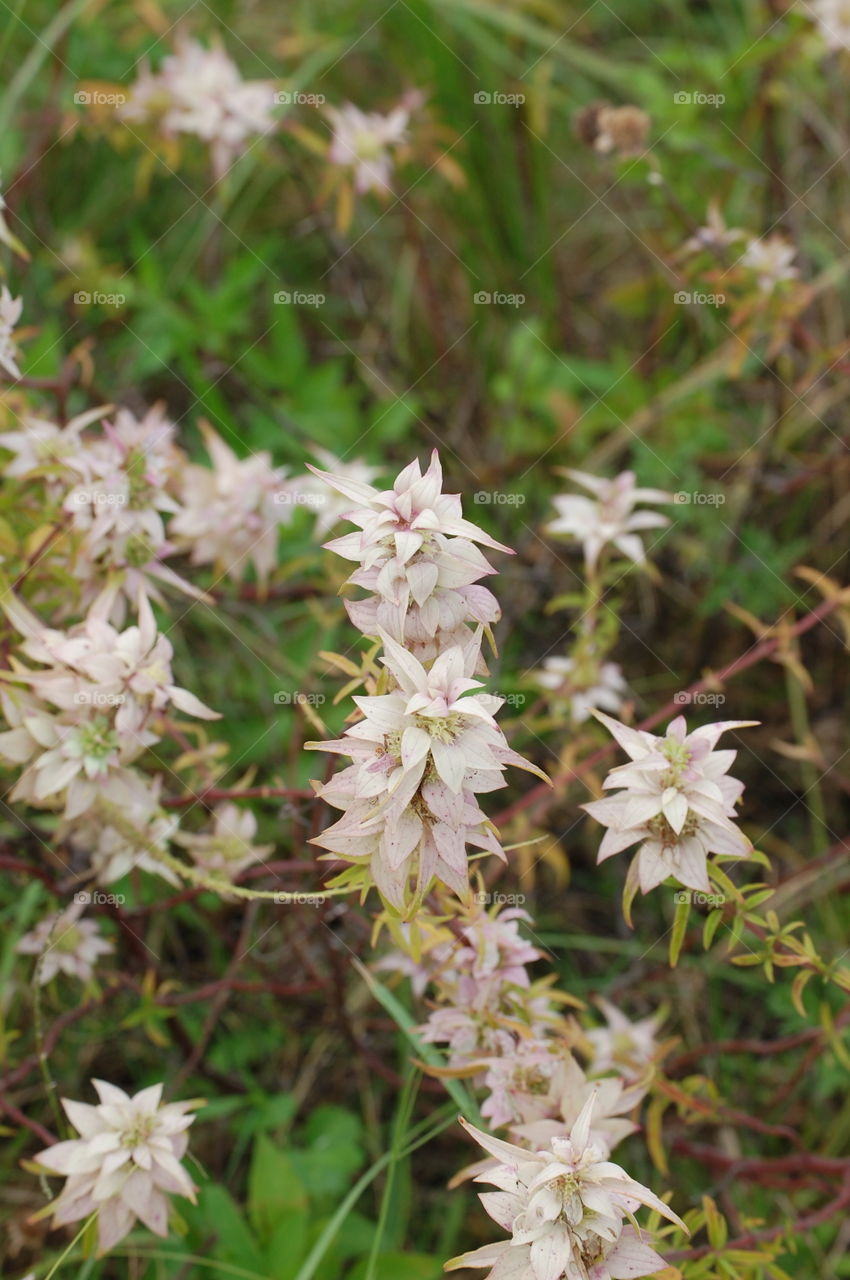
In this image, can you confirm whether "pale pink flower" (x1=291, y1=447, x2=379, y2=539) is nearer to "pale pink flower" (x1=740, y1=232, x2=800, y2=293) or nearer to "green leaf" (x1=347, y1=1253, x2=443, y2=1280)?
"pale pink flower" (x1=740, y1=232, x2=800, y2=293)

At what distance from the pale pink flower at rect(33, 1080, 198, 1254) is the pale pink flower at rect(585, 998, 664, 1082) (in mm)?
701

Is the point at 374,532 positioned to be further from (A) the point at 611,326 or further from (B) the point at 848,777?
(A) the point at 611,326

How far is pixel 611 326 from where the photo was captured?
382 cm

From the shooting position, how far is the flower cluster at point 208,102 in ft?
8.87

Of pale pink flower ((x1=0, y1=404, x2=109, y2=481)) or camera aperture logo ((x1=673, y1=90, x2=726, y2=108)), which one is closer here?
pale pink flower ((x1=0, y1=404, x2=109, y2=481))

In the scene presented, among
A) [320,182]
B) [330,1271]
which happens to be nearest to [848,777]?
[330,1271]

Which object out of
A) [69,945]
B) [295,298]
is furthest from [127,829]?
[295,298]

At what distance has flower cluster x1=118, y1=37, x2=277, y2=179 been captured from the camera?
2705mm

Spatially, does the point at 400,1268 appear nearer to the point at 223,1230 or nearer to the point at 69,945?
the point at 223,1230

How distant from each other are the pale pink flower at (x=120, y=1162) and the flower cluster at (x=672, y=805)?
75 centimetres

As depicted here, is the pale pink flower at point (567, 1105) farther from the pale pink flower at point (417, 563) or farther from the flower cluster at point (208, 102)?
the flower cluster at point (208, 102)

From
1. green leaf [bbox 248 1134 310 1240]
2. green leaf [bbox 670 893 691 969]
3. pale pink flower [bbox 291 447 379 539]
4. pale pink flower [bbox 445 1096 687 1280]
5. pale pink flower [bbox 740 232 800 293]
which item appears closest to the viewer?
pale pink flower [bbox 445 1096 687 1280]

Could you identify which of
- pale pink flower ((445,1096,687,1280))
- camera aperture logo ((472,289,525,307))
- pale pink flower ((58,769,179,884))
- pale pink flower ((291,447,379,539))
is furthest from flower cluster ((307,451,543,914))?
camera aperture logo ((472,289,525,307))

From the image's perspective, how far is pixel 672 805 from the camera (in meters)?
1.44
